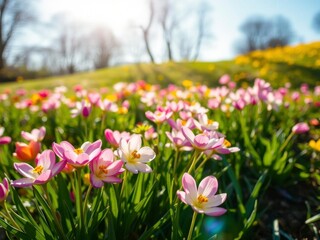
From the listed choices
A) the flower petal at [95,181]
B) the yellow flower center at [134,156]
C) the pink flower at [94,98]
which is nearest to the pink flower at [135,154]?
the yellow flower center at [134,156]

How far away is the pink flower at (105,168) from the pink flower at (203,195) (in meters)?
0.21

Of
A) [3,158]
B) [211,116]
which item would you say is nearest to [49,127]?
[3,158]

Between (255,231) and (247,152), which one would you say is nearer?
(255,231)

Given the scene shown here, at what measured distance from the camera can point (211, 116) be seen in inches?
97.3

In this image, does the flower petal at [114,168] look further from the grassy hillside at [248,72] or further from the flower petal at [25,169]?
the grassy hillside at [248,72]

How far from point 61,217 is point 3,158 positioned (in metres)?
0.71

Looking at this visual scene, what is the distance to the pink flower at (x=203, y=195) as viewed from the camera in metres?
0.93

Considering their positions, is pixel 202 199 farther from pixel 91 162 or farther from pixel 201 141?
pixel 91 162

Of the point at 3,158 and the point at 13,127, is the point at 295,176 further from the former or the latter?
the point at 13,127

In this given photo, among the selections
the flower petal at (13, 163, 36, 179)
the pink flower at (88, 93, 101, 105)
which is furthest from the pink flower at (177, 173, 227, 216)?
the pink flower at (88, 93, 101, 105)

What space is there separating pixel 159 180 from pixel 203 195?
0.52 m

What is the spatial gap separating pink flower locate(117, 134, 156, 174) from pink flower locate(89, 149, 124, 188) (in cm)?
6

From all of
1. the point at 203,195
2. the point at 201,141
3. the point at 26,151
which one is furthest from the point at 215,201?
the point at 26,151

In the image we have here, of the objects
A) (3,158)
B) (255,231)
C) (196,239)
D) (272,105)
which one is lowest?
(255,231)
